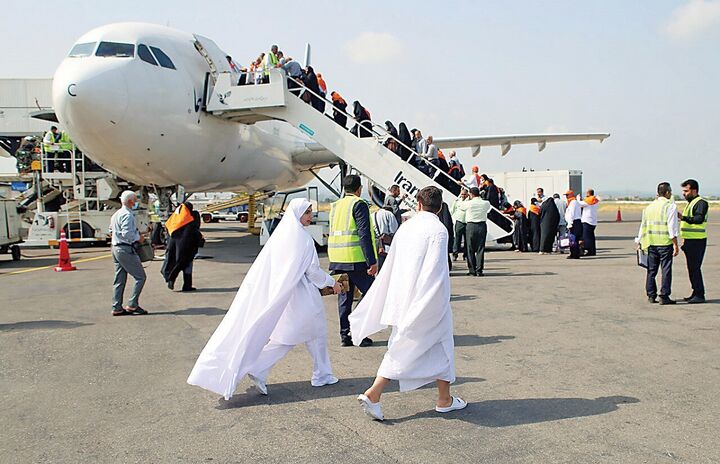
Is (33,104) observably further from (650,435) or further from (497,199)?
(650,435)

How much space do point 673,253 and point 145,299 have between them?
7606mm

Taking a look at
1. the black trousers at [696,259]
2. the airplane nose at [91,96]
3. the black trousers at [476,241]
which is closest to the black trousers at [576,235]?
the black trousers at [476,241]

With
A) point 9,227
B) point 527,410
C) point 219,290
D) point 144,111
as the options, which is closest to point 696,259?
point 527,410

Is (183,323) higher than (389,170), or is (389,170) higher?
(389,170)

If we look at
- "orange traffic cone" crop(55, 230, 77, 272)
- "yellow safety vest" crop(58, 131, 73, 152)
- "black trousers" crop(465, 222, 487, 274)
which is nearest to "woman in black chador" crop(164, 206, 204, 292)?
"orange traffic cone" crop(55, 230, 77, 272)

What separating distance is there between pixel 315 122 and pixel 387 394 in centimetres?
1112

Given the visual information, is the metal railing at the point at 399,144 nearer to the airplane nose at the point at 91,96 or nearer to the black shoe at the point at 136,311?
the airplane nose at the point at 91,96

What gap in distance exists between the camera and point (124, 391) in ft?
17.1

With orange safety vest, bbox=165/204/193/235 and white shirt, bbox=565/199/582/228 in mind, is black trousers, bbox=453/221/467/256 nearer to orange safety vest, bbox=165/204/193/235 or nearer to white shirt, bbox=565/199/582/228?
white shirt, bbox=565/199/582/228

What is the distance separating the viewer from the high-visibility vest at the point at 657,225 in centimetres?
862

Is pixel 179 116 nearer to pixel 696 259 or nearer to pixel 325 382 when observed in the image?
pixel 325 382

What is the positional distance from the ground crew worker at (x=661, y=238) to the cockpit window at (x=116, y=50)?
10.2 meters

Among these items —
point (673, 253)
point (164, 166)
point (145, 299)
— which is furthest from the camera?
point (164, 166)

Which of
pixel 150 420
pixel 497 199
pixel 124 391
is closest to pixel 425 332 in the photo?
pixel 150 420
